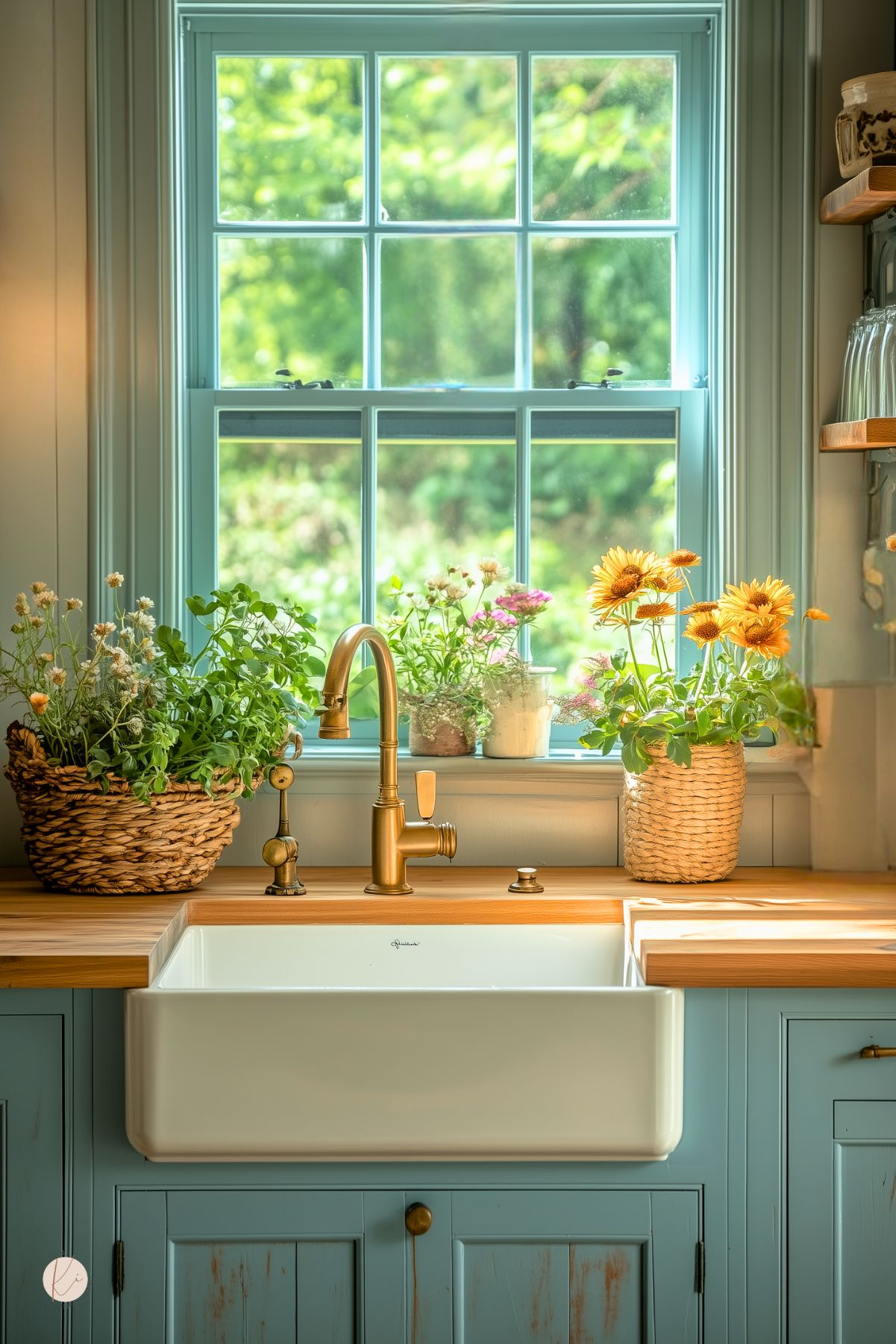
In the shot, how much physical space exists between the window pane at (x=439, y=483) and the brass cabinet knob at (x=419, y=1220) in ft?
3.48

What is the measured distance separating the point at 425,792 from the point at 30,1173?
2.55 ft

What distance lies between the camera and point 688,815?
197 cm

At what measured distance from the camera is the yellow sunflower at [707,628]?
195 centimetres

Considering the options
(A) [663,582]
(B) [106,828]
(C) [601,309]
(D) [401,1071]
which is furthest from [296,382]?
(D) [401,1071]

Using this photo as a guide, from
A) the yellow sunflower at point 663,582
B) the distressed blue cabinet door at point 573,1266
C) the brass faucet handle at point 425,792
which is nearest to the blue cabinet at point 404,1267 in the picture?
the distressed blue cabinet door at point 573,1266

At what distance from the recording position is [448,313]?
2287 mm

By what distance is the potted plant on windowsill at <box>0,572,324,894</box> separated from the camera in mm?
1822

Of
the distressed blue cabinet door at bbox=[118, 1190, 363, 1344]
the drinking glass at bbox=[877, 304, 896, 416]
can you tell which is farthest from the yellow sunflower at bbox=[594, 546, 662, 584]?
the distressed blue cabinet door at bbox=[118, 1190, 363, 1344]

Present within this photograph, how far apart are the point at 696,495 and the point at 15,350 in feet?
3.94

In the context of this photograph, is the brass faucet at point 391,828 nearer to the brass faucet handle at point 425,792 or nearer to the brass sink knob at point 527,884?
the brass faucet handle at point 425,792

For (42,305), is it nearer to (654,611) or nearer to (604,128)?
(604,128)

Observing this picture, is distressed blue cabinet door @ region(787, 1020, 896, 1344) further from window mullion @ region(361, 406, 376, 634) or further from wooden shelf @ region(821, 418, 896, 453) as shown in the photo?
window mullion @ region(361, 406, 376, 634)

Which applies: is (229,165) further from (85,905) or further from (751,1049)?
(751,1049)

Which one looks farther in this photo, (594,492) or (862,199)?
(594,492)
